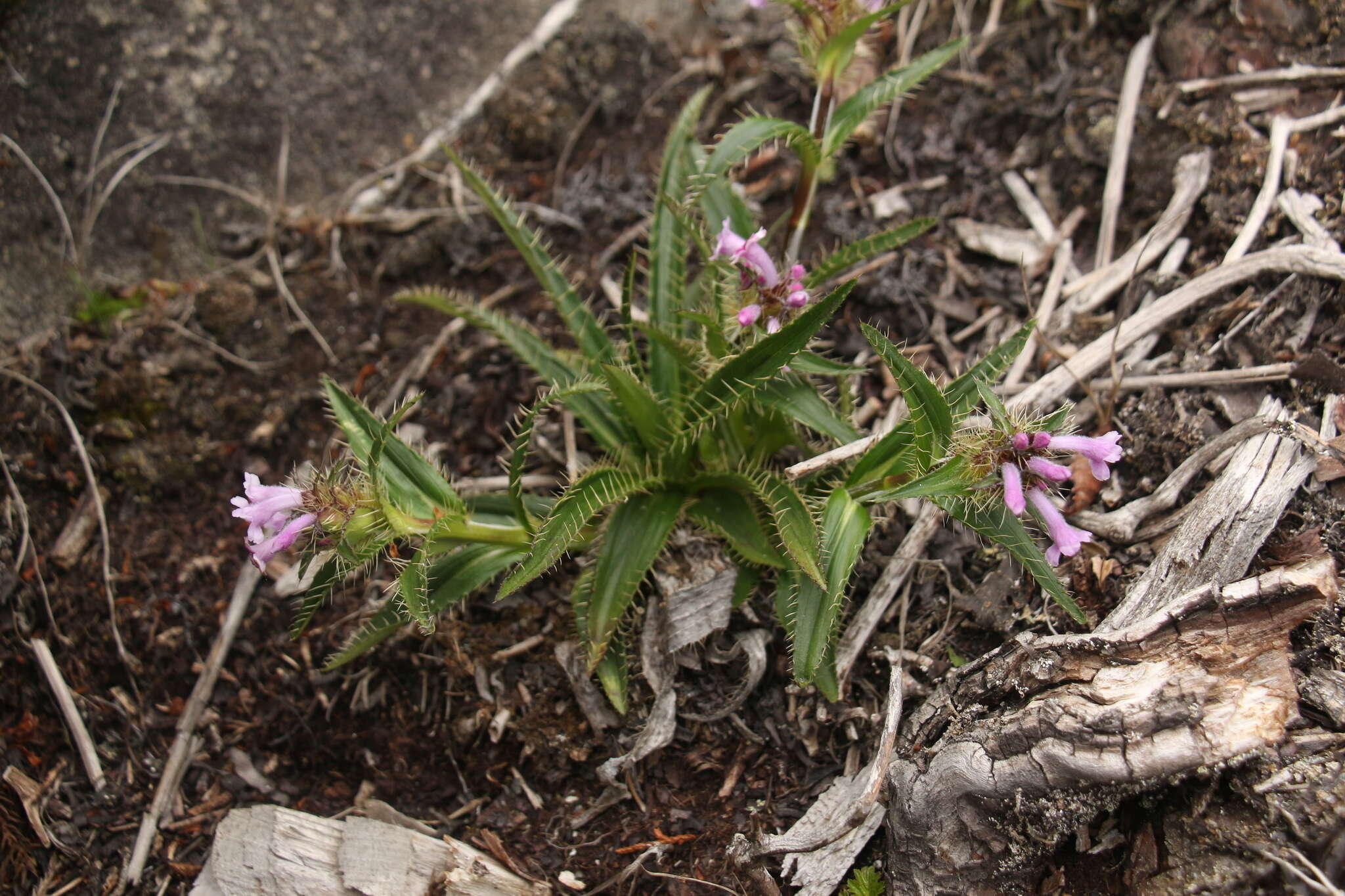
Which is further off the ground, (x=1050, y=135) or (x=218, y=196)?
(x=218, y=196)

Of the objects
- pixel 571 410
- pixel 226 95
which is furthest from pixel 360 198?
pixel 571 410

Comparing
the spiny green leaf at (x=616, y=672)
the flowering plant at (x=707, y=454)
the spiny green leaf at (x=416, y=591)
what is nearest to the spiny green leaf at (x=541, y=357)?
the flowering plant at (x=707, y=454)

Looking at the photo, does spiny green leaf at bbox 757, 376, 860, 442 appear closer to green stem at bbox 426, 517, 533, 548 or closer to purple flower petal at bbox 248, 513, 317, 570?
green stem at bbox 426, 517, 533, 548

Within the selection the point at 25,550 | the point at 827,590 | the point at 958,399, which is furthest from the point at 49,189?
the point at 958,399

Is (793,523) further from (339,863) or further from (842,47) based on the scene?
(339,863)

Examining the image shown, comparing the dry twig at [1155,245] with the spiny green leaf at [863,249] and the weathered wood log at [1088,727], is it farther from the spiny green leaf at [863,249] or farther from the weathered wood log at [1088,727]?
the weathered wood log at [1088,727]

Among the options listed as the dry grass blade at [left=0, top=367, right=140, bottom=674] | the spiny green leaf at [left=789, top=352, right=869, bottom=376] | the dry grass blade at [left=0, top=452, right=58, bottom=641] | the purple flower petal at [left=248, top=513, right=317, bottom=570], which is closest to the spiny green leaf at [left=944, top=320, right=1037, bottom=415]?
the spiny green leaf at [left=789, top=352, right=869, bottom=376]

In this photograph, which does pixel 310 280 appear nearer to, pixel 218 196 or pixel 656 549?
pixel 218 196
